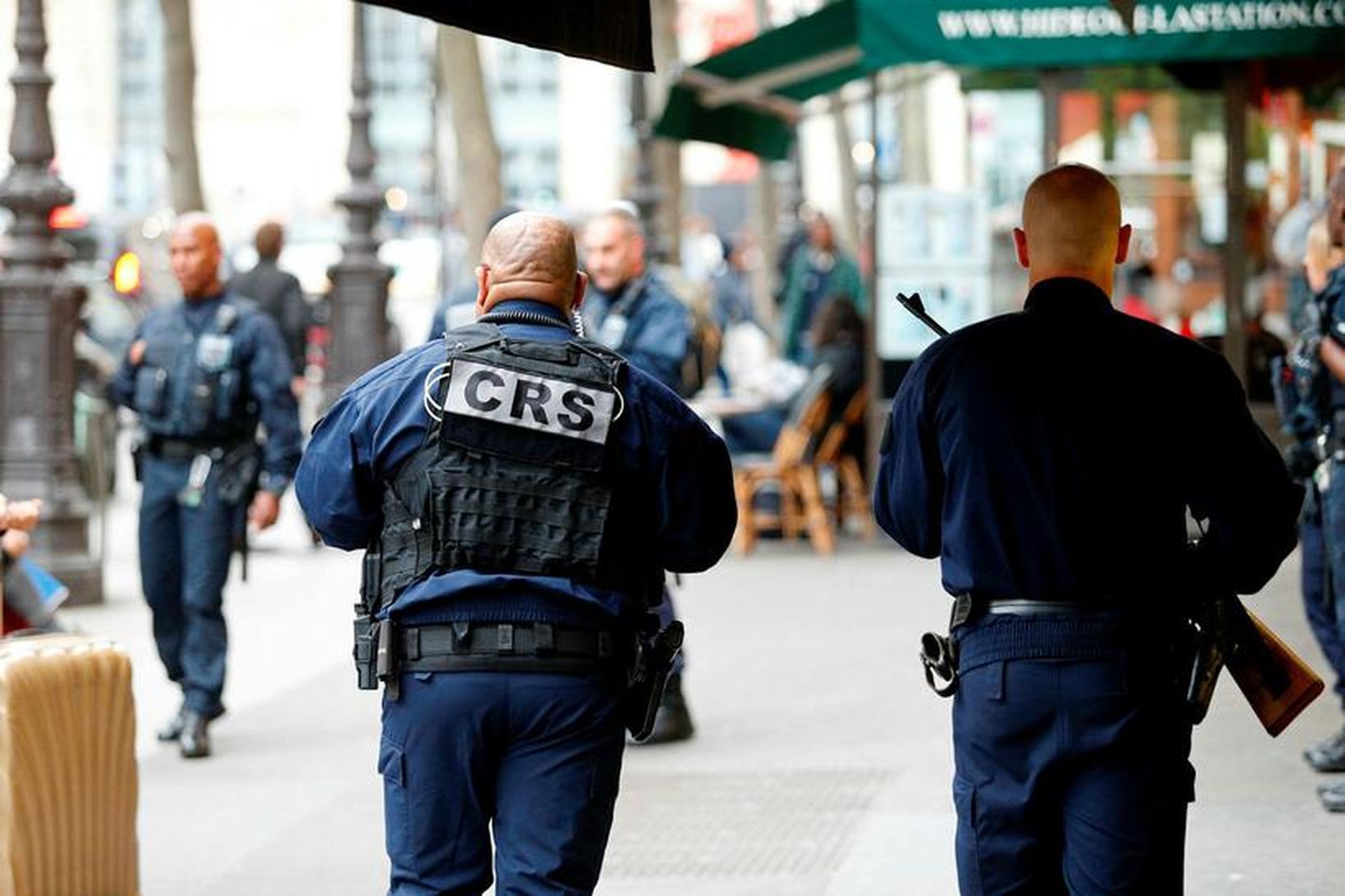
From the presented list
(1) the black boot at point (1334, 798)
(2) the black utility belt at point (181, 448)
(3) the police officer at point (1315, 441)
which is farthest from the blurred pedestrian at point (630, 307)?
(1) the black boot at point (1334, 798)

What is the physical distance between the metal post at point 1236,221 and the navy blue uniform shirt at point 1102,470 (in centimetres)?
1067

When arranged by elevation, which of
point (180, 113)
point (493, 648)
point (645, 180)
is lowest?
point (493, 648)

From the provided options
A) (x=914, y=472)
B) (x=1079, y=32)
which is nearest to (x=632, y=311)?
(x=914, y=472)

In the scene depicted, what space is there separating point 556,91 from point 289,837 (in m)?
63.8

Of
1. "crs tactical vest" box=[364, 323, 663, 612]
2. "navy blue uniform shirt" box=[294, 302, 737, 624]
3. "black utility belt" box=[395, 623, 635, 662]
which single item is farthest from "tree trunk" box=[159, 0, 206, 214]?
"black utility belt" box=[395, 623, 635, 662]

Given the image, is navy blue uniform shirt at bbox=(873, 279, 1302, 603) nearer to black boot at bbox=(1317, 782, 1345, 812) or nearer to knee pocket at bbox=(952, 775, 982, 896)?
knee pocket at bbox=(952, 775, 982, 896)

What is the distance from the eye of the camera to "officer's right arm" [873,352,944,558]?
500 cm

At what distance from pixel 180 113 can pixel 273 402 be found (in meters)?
→ 16.6

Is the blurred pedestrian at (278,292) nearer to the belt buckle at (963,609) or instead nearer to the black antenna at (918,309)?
the black antenna at (918,309)

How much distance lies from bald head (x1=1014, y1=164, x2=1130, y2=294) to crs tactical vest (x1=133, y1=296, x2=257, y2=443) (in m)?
4.90

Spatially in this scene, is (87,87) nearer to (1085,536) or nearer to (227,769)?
(227,769)

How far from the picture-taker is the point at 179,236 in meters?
9.45

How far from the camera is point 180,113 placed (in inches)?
998

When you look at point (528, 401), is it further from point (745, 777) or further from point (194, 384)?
point (194, 384)
